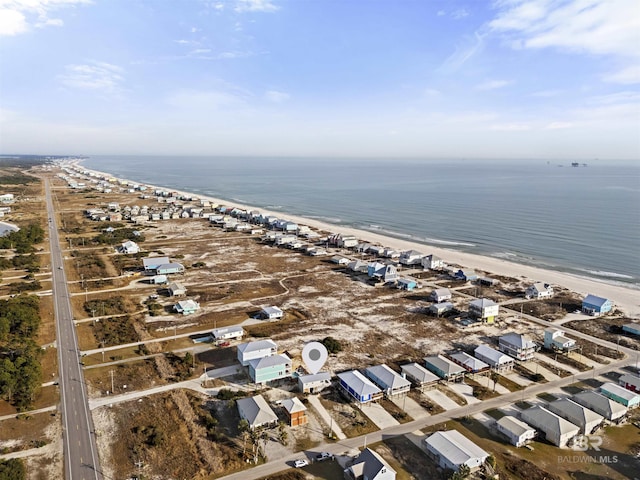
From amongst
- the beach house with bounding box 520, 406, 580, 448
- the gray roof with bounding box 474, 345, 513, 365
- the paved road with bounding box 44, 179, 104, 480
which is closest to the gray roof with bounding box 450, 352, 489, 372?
the gray roof with bounding box 474, 345, 513, 365

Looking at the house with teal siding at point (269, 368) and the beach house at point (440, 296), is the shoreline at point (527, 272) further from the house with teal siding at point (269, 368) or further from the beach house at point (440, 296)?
the house with teal siding at point (269, 368)

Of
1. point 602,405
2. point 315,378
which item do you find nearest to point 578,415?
point 602,405

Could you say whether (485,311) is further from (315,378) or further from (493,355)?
(315,378)

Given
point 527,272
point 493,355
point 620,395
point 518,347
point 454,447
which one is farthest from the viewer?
point 527,272

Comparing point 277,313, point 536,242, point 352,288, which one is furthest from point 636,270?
point 277,313

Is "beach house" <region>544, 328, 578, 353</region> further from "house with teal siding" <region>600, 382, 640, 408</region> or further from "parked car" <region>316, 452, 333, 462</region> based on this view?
"parked car" <region>316, 452, 333, 462</region>

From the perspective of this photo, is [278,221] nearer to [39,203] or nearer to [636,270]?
[636,270]

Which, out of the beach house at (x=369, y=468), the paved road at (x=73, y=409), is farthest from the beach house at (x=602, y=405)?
the paved road at (x=73, y=409)
